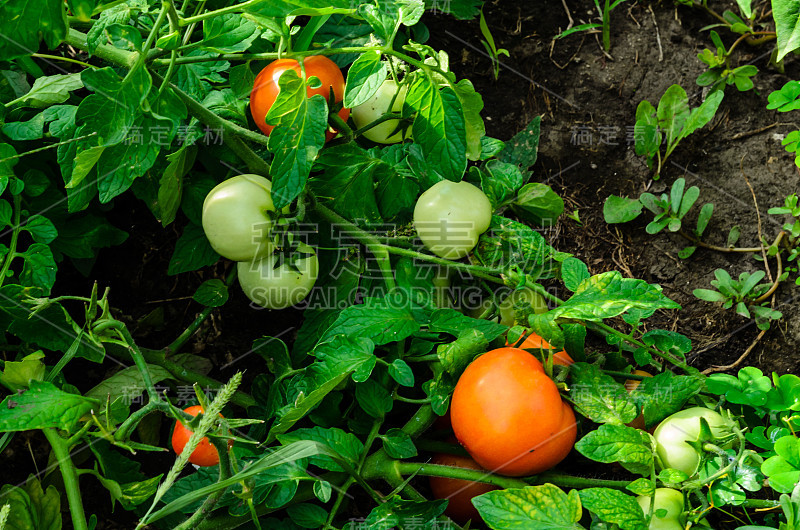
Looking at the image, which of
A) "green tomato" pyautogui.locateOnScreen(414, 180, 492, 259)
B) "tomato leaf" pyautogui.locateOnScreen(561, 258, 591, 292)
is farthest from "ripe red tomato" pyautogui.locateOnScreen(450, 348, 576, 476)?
"green tomato" pyautogui.locateOnScreen(414, 180, 492, 259)

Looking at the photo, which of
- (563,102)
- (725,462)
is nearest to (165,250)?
(563,102)

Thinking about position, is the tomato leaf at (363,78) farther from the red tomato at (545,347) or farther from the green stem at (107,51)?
the red tomato at (545,347)

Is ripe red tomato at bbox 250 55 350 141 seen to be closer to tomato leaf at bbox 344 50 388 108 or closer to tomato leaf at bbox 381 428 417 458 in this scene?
tomato leaf at bbox 344 50 388 108

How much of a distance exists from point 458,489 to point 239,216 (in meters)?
0.58

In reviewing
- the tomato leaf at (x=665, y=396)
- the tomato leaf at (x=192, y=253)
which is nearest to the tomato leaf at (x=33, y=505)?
the tomato leaf at (x=192, y=253)

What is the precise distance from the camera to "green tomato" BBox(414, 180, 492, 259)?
120 centimetres

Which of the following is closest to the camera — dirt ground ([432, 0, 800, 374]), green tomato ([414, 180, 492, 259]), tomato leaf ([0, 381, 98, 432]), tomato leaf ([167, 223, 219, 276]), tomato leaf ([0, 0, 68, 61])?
tomato leaf ([0, 0, 68, 61])

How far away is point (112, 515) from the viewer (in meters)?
1.24

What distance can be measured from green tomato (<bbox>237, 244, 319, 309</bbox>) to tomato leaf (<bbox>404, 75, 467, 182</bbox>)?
11.6 inches

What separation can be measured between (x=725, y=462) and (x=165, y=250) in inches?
44.7

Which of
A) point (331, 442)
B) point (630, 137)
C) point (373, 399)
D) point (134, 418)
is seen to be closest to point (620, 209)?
point (630, 137)

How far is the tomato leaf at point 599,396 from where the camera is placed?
1011mm

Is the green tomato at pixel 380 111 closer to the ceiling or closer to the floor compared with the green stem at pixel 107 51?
closer to the floor

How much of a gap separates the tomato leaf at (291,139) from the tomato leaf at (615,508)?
0.60 m
